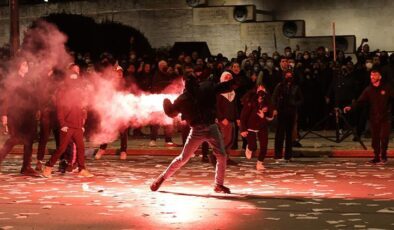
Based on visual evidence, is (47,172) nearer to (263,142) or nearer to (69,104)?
(69,104)

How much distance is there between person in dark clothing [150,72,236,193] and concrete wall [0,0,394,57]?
15538mm

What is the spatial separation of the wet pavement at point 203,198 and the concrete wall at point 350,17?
11392 millimetres

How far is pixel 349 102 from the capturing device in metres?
22.1

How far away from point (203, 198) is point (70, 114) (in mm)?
3602

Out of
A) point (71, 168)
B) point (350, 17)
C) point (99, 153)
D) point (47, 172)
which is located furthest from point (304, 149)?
point (350, 17)

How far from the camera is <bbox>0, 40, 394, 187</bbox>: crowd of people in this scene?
15.7m

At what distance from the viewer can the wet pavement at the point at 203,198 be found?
432 inches

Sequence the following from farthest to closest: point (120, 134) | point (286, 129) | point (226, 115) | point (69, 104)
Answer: point (120, 134)
point (286, 129)
point (226, 115)
point (69, 104)

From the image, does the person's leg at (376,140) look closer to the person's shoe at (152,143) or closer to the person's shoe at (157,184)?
the person's shoe at (152,143)

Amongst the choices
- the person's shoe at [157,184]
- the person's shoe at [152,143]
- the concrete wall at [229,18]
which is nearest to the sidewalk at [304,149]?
the person's shoe at [152,143]

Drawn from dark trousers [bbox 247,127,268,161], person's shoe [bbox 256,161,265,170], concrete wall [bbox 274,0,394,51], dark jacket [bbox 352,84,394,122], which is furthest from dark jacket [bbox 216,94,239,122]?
concrete wall [bbox 274,0,394,51]

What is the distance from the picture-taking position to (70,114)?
51.3ft

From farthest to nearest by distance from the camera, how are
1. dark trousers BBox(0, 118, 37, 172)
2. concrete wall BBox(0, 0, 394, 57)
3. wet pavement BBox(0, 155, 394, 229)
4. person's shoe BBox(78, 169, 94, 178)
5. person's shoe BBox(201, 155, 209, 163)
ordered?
concrete wall BBox(0, 0, 394, 57)
person's shoe BBox(201, 155, 209, 163)
dark trousers BBox(0, 118, 37, 172)
person's shoe BBox(78, 169, 94, 178)
wet pavement BBox(0, 155, 394, 229)

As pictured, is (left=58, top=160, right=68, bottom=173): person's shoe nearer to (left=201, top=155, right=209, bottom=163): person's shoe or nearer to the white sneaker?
(left=201, top=155, right=209, bottom=163): person's shoe
